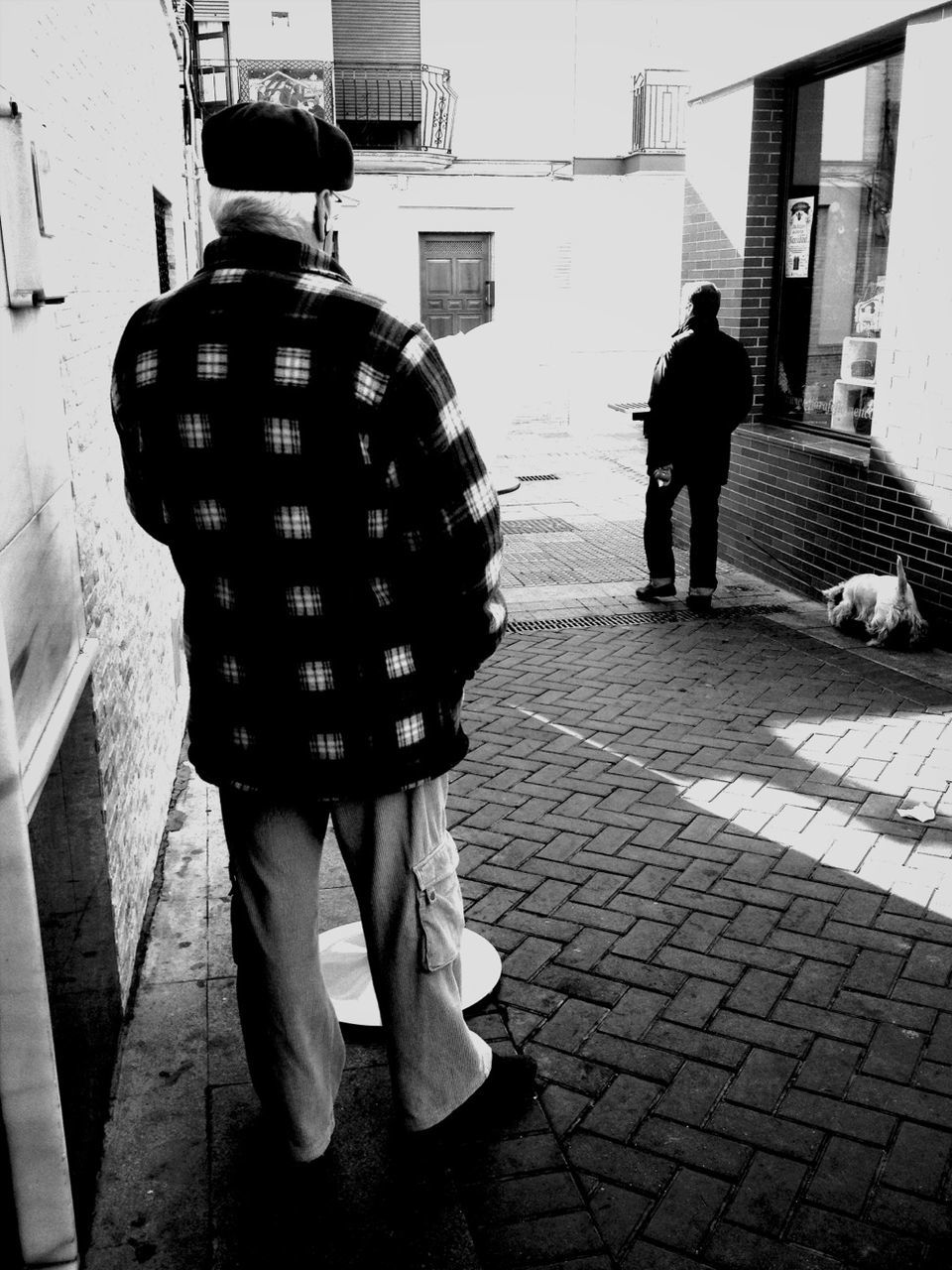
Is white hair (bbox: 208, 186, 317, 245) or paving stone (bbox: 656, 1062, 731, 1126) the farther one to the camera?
paving stone (bbox: 656, 1062, 731, 1126)

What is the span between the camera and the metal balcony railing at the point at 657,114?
70.5ft

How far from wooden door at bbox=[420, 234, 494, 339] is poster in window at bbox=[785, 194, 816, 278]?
12.9 meters

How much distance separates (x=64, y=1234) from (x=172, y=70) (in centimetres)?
644

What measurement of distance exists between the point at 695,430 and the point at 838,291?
184 centimetres

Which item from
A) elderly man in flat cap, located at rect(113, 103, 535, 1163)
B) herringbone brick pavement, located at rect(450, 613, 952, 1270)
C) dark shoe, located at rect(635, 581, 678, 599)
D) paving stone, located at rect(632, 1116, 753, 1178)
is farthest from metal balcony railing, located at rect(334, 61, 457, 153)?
paving stone, located at rect(632, 1116, 753, 1178)

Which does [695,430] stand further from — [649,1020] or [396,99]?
[396,99]

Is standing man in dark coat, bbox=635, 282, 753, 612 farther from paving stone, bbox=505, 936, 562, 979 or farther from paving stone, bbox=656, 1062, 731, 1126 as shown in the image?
paving stone, bbox=656, 1062, 731, 1126

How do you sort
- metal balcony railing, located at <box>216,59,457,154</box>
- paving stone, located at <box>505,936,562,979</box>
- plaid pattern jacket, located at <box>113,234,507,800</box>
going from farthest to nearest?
1. metal balcony railing, located at <box>216,59,457,154</box>
2. paving stone, located at <box>505,936,562,979</box>
3. plaid pattern jacket, located at <box>113,234,507,800</box>

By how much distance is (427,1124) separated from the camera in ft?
8.52

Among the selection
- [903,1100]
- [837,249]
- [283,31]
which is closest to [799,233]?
[837,249]

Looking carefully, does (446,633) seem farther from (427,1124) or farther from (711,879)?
(711,879)

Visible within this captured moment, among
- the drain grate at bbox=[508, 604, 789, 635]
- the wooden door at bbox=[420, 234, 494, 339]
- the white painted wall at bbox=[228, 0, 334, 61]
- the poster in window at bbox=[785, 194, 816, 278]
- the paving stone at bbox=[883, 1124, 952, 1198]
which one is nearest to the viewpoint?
the paving stone at bbox=[883, 1124, 952, 1198]

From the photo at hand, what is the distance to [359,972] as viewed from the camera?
3.36 m

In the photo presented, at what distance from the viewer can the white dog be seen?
21.9 ft
